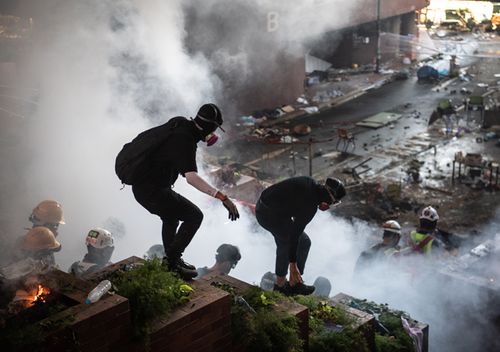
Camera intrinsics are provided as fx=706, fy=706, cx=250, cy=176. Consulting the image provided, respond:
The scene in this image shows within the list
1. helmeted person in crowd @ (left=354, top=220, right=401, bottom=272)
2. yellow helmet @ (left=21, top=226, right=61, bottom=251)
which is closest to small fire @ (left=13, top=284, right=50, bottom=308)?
yellow helmet @ (left=21, top=226, right=61, bottom=251)

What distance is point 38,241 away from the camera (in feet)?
25.0

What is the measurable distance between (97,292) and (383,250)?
475cm

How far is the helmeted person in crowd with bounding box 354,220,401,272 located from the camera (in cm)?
818

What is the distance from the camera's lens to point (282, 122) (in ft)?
66.4

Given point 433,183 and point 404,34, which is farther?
point 404,34

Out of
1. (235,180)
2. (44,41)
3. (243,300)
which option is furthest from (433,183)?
(243,300)

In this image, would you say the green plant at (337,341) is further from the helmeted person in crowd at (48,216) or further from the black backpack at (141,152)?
the helmeted person in crowd at (48,216)

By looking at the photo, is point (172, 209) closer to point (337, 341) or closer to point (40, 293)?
point (40, 293)

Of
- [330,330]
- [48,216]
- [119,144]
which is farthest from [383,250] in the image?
[119,144]

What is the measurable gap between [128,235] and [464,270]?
479 centimetres

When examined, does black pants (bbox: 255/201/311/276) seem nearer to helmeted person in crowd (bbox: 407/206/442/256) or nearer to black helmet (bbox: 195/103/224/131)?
black helmet (bbox: 195/103/224/131)

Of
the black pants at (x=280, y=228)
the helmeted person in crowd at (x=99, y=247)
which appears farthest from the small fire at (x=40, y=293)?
the helmeted person in crowd at (x=99, y=247)

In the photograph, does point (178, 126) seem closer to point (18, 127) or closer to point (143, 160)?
point (143, 160)

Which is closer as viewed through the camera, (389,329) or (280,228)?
(389,329)
